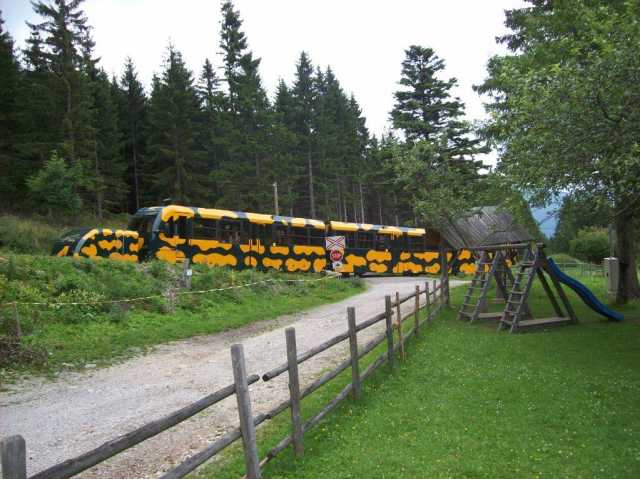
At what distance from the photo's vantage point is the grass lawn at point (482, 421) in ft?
14.9

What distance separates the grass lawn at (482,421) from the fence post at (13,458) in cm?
265

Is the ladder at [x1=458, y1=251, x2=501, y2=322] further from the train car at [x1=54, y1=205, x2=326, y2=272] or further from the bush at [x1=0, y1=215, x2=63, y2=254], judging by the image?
the bush at [x1=0, y1=215, x2=63, y2=254]

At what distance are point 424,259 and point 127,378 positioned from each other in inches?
912

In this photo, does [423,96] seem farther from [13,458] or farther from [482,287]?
[13,458]

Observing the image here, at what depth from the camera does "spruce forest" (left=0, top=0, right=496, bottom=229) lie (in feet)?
102

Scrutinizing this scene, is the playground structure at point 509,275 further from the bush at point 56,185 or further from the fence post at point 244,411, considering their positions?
the bush at point 56,185

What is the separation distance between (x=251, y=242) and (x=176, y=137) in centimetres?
1939

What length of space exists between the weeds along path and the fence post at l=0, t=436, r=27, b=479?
2.77 metres

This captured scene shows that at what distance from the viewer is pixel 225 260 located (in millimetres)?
20141

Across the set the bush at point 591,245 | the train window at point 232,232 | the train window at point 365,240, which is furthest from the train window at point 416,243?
the bush at point 591,245

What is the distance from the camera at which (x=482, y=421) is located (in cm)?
568

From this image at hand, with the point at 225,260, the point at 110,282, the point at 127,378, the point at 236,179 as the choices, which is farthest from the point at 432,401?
the point at 236,179

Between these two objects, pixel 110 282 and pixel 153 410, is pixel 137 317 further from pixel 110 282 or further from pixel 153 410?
pixel 153 410

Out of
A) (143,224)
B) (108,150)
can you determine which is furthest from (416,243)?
(108,150)
